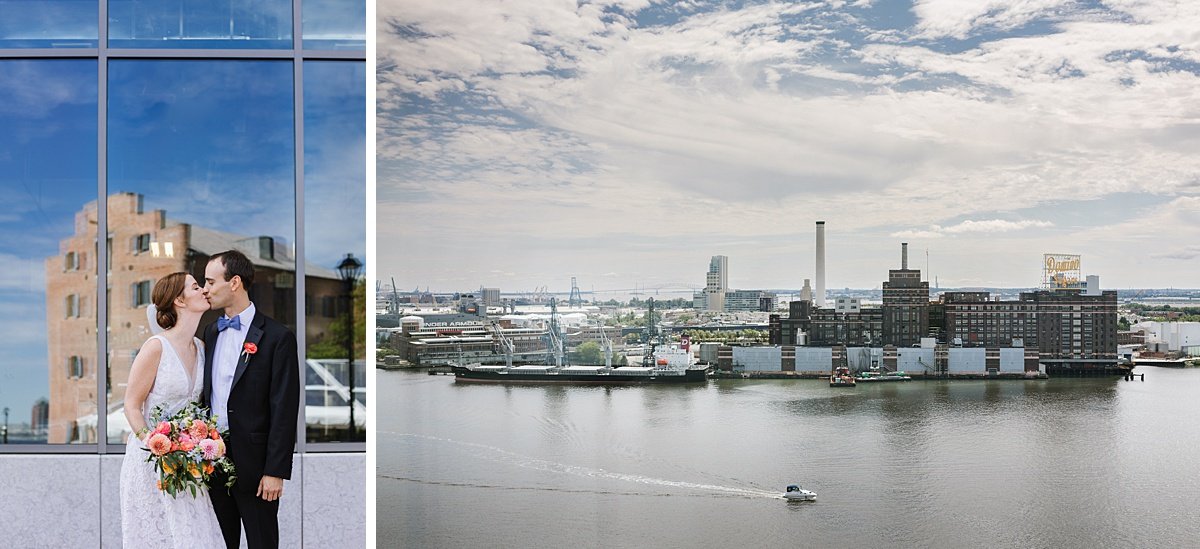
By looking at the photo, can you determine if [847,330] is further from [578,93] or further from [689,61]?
[578,93]

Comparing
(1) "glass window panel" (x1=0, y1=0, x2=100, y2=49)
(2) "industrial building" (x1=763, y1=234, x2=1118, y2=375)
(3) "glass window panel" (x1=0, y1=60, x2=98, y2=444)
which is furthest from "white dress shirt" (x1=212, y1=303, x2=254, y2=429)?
(2) "industrial building" (x1=763, y1=234, x2=1118, y2=375)

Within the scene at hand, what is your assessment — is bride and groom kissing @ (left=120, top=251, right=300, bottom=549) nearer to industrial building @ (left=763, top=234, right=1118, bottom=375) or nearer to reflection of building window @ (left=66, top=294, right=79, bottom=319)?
reflection of building window @ (left=66, top=294, right=79, bottom=319)

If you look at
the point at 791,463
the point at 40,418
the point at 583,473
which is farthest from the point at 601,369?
the point at 40,418

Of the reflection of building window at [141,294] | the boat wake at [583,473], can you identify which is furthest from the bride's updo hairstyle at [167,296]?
the boat wake at [583,473]

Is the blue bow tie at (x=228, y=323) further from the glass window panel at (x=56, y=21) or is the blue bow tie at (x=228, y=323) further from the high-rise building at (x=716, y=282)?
the high-rise building at (x=716, y=282)

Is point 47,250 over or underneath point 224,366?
over

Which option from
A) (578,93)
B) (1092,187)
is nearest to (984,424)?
(1092,187)

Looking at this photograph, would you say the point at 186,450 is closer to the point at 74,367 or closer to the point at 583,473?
the point at 74,367

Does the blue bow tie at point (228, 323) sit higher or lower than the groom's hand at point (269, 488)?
higher
